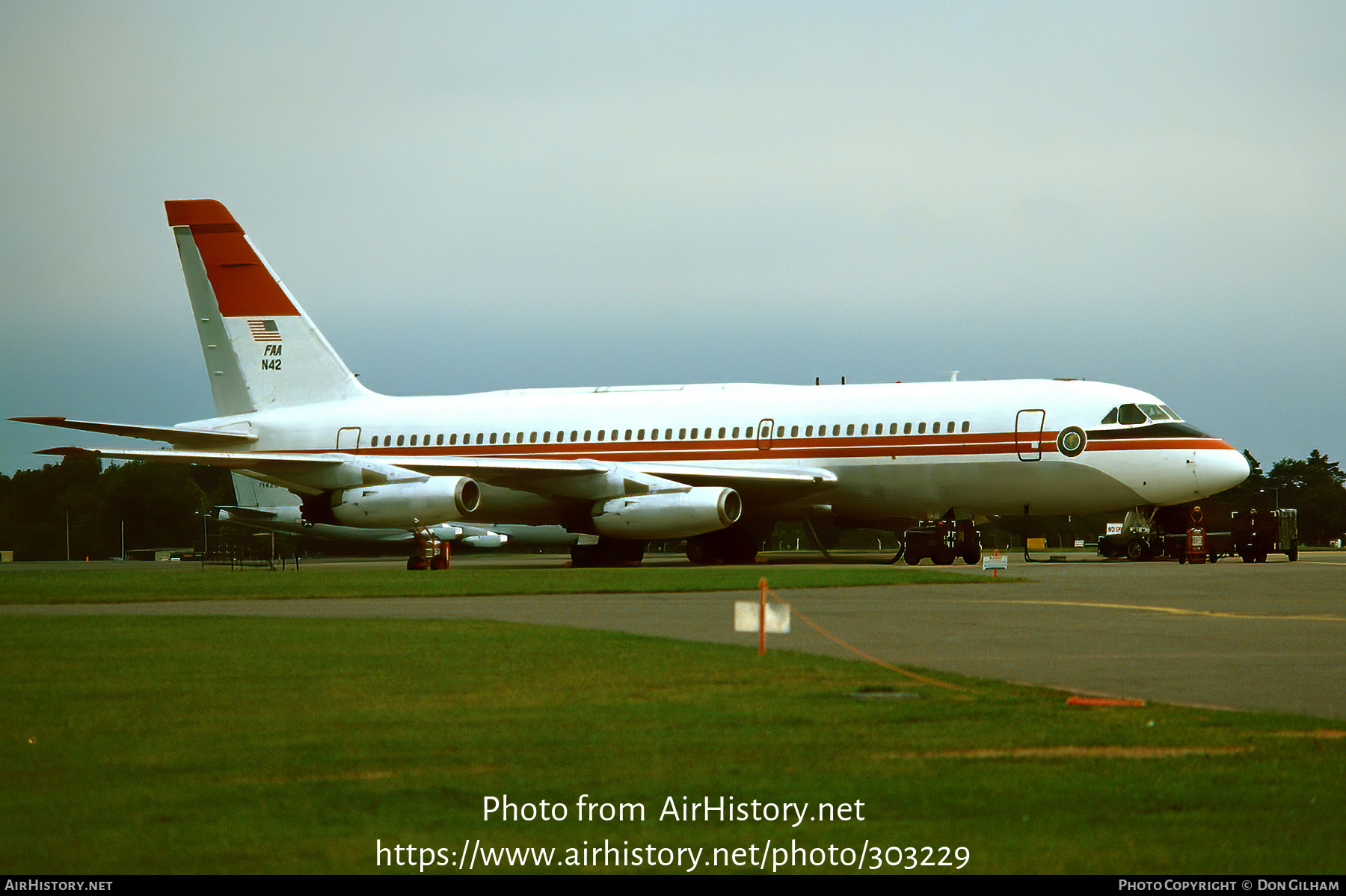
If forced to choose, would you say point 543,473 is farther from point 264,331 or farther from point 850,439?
point 264,331


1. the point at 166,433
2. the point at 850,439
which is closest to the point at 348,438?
the point at 166,433

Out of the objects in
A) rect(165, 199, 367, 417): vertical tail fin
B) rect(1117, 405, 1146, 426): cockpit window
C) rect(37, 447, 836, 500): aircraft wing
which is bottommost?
rect(37, 447, 836, 500): aircraft wing

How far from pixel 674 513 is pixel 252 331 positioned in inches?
663

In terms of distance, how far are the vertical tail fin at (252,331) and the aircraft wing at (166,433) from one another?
1.53 metres

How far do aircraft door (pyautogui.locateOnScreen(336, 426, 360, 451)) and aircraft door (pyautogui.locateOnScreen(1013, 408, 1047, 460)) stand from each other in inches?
707

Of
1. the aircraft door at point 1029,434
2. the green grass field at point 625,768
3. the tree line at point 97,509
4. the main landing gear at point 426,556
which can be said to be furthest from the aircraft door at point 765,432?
the tree line at point 97,509

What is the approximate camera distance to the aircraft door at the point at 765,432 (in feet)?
117

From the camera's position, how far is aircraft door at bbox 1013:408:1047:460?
32.5m

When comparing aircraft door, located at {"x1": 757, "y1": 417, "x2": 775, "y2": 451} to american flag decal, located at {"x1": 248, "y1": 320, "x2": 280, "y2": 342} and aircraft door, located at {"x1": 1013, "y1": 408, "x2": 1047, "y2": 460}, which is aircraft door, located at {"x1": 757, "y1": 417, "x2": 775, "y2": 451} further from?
american flag decal, located at {"x1": 248, "y1": 320, "x2": 280, "y2": 342}

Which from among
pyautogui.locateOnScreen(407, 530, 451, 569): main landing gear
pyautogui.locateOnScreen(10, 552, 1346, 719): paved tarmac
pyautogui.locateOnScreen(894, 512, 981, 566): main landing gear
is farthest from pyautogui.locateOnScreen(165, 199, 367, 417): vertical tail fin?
pyautogui.locateOnScreen(10, 552, 1346, 719): paved tarmac

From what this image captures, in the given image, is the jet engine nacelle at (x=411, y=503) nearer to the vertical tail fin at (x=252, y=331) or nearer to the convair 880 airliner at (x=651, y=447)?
the convair 880 airliner at (x=651, y=447)

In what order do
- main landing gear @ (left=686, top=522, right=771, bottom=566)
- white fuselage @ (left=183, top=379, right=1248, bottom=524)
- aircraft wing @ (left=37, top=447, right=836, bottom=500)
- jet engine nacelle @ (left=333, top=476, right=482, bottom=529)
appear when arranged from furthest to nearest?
main landing gear @ (left=686, top=522, right=771, bottom=566)
aircraft wing @ (left=37, top=447, right=836, bottom=500)
jet engine nacelle @ (left=333, top=476, right=482, bottom=529)
white fuselage @ (left=183, top=379, right=1248, bottom=524)

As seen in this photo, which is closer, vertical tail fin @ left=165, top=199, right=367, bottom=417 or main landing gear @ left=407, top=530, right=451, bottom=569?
main landing gear @ left=407, top=530, right=451, bottom=569

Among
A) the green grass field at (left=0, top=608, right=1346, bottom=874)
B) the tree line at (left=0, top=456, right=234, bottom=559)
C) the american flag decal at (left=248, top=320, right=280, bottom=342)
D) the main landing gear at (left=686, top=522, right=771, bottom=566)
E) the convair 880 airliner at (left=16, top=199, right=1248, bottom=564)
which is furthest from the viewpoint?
the tree line at (left=0, top=456, right=234, bottom=559)
